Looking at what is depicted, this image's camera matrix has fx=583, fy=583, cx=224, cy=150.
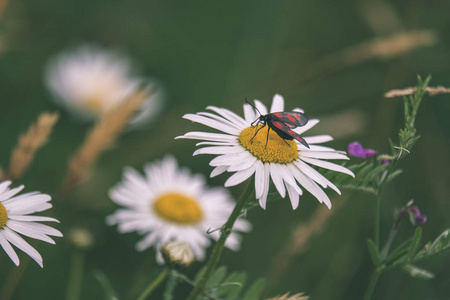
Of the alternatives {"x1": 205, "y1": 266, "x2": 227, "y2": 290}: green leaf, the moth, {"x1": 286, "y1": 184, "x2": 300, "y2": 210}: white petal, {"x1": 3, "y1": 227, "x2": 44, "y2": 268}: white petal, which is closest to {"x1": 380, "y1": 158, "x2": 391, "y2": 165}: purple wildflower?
the moth

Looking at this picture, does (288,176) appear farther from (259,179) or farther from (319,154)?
(319,154)

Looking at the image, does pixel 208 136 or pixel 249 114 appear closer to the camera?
pixel 208 136

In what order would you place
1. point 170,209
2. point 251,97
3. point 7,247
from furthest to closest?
point 251,97
point 170,209
point 7,247

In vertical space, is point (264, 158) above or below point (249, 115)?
below

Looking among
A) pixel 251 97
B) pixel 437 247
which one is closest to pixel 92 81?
pixel 251 97

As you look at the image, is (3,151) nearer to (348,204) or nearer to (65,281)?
(65,281)

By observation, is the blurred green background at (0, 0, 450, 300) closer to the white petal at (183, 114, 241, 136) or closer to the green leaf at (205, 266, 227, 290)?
the green leaf at (205, 266, 227, 290)

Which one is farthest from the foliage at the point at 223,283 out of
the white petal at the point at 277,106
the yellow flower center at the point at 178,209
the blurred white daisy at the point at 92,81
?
the blurred white daisy at the point at 92,81
